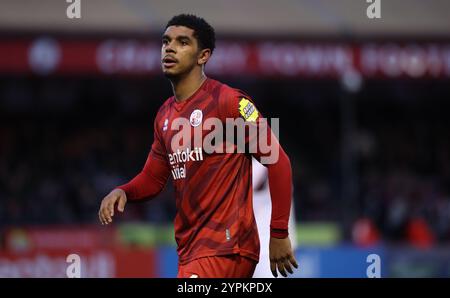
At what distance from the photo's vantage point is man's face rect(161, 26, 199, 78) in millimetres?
6008

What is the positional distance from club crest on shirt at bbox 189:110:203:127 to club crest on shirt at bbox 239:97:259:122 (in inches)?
10.6

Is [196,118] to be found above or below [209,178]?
above

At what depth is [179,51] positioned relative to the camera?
601 cm

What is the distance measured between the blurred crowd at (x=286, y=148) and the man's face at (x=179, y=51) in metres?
9.81

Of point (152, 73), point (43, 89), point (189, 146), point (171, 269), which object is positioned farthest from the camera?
point (43, 89)

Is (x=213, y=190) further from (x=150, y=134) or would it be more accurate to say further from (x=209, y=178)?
(x=150, y=134)

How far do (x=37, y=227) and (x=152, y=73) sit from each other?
284 centimetres

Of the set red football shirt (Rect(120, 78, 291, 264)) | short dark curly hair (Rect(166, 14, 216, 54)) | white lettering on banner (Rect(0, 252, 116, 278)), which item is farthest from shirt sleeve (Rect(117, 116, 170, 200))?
white lettering on banner (Rect(0, 252, 116, 278))

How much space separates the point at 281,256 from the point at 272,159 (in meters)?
0.51

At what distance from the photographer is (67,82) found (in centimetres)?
1956

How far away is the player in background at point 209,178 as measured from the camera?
18.8ft

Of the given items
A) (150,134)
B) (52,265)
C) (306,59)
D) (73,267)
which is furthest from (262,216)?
(150,134)
